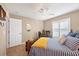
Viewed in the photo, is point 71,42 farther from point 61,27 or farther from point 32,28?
point 32,28

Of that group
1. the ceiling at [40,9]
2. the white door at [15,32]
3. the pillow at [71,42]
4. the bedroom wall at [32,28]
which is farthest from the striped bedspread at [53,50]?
the ceiling at [40,9]

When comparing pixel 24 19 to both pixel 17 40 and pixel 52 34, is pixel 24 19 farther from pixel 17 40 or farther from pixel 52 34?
pixel 52 34

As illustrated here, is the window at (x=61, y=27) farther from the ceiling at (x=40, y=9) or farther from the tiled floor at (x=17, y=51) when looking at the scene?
the tiled floor at (x=17, y=51)

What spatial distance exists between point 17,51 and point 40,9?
88 cm

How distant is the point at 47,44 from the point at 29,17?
2.02 feet

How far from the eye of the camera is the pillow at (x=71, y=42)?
1643 mm

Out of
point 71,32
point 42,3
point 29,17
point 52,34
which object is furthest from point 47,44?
point 42,3

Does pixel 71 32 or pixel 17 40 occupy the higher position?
pixel 71 32

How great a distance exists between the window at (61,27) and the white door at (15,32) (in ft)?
2.18

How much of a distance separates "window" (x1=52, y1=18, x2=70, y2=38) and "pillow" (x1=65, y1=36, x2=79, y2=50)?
0.14 m

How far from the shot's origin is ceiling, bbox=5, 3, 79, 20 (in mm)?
1657

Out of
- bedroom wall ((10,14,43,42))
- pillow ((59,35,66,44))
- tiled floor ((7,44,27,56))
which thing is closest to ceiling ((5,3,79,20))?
bedroom wall ((10,14,43,42))

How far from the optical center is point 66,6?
5.50ft

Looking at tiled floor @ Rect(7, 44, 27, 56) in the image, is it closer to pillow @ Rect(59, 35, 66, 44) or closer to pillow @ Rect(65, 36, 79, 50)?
pillow @ Rect(59, 35, 66, 44)
